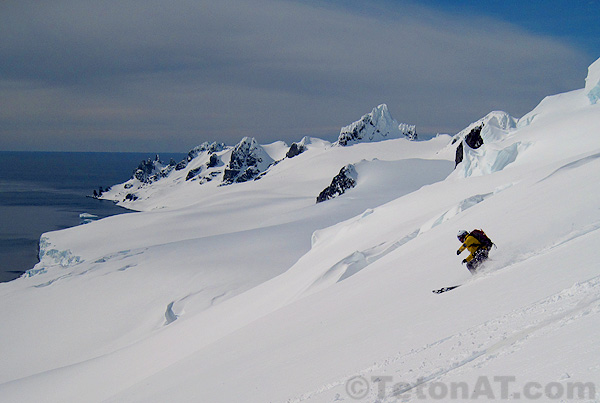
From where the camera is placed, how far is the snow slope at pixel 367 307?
4.44 metres

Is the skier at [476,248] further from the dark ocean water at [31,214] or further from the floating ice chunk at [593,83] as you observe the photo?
the dark ocean water at [31,214]

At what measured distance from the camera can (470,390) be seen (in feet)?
12.5

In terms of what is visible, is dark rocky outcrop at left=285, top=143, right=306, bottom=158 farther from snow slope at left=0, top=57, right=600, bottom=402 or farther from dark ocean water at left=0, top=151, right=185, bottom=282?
snow slope at left=0, top=57, right=600, bottom=402

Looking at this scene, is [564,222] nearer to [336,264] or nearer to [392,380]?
[392,380]

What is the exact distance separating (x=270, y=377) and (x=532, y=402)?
3.79m

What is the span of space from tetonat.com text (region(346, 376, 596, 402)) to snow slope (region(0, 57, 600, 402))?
0.02m

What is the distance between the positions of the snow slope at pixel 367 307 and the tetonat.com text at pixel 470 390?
17 millimetres

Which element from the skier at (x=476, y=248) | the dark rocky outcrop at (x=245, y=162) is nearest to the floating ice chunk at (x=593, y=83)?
the skier at (x=476, y=248)

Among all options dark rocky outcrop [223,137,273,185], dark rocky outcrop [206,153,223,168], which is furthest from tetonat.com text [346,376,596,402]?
dark rocky outcrop [206,153,223,168]

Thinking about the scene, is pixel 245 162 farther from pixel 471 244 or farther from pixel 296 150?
pixel 471 244

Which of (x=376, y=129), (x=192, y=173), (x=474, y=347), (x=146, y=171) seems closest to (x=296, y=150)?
(x=376, y=129)

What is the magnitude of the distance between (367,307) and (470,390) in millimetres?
4098

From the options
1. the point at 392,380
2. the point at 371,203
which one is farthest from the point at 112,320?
the point at 371,203

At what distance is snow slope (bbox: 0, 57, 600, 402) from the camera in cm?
444
